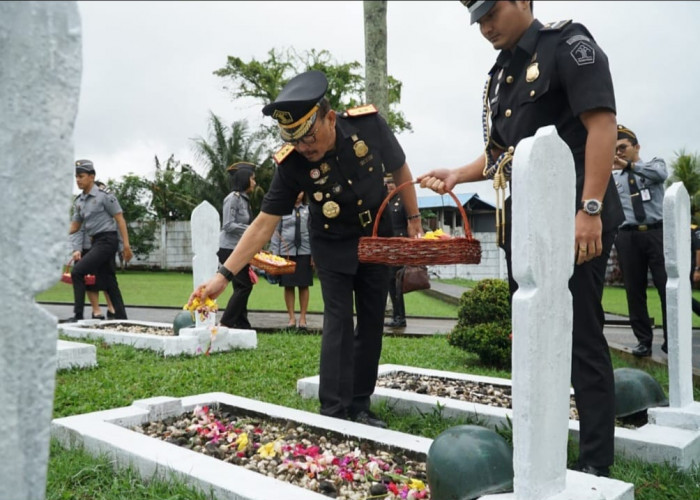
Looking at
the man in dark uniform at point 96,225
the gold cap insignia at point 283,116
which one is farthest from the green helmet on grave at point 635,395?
the man in dark uniform at point 96,225

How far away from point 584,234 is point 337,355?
1.77 m

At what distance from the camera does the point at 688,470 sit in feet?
10.3

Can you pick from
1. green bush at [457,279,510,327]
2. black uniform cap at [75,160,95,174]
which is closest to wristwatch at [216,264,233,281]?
green bush at [457,279,510,327]

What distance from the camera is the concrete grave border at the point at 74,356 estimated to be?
5688 millimetres

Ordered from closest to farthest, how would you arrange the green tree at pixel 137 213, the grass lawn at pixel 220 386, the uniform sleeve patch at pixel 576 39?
the uniform sleeve patch at pixel 576 39 → the grass lawn at pixel 220 386 → the green tree at pixel 137 213

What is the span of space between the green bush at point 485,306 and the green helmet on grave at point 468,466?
3.67 m

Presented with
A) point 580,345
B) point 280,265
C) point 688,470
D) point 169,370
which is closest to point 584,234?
point 580,345

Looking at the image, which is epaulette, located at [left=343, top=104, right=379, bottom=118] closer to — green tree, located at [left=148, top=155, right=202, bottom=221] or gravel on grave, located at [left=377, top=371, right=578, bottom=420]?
gravel on grave, located at [left=377, top=371, right=578, bottom=420]

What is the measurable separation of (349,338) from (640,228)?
3780mm

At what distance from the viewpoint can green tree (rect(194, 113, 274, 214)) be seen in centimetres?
2864

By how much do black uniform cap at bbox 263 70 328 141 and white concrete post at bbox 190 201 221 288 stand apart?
3.64 meters

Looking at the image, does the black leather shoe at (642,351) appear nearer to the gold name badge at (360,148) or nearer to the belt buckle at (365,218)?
the belt buckle at (365,218)

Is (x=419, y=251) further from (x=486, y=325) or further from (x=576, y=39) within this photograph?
(x=486, y=325)

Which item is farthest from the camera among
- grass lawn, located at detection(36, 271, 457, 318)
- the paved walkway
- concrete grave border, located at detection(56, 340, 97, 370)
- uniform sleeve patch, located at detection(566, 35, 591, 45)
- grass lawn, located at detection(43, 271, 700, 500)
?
grass lawn, located at detection(36, 271, 457, 318)
